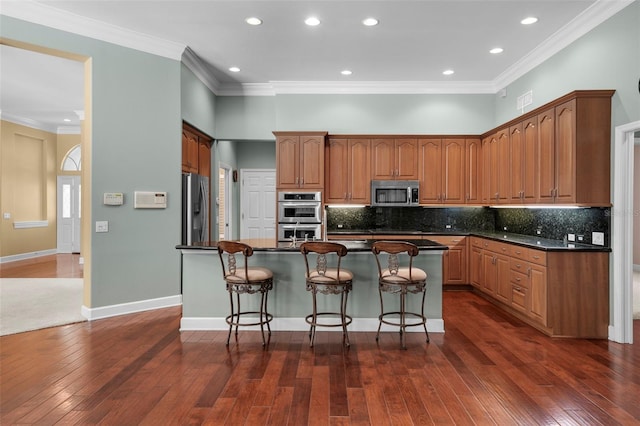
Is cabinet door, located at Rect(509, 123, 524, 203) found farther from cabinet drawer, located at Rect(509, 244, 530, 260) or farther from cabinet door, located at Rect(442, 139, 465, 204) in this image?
cabinet door, located at Rect(442, 139, 465, 204)

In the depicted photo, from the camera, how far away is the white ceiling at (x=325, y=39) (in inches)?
162

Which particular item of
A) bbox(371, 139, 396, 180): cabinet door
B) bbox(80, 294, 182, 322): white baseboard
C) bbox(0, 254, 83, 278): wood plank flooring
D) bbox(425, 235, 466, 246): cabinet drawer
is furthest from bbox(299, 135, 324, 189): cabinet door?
bbox(0, 254, 83, 278): wood plank flooring

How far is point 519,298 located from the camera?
14.8 ft

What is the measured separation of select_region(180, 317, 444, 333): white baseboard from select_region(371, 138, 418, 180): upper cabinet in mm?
3074

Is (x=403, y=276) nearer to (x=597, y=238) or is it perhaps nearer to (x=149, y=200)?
(x=597, y=238)

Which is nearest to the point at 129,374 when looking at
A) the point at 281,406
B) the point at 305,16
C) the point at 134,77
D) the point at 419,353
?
the point at 281,406

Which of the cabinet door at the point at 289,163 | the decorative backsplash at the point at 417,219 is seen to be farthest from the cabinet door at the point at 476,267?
the cabinet door at the point at 289,163

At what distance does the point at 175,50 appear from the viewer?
5.10 m

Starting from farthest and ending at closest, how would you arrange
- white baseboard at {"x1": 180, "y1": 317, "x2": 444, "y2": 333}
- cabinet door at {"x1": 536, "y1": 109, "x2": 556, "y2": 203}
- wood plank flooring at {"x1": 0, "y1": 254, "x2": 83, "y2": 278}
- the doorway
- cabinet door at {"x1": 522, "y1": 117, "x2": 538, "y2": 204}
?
the doorway < wood plank flooring at {"x1": 0, "y1": 254, "x2": 83, "y2": 278} < cabinet door at {"x1": 522, "y1": 117, "x2": 538, "y2": 204} < cabinet door at {"x1": 536, "y1": 109, "x2": 556, "y2": 203} < white baseboard at {"x1": 180, "y1": 317, "x2": 444, "y2": 333}

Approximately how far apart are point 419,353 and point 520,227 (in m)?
3.31

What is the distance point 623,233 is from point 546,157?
1147 mm

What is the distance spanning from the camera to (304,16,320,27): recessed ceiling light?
4.37m

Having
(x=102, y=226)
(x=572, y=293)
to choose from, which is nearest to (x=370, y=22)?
(x=572, y=293)

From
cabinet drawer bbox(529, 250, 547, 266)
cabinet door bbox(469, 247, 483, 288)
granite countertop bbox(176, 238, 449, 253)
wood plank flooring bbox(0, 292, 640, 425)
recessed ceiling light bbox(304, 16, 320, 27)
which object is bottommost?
wood plank flooring bbox(0, 292, 640, 425)
